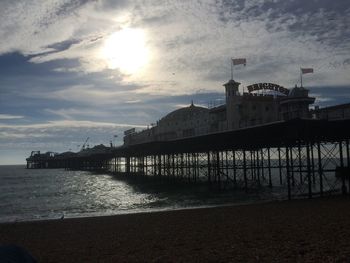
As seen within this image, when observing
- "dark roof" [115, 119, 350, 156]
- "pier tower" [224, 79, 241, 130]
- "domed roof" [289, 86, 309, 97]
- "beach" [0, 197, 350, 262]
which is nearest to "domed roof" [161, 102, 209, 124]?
"pier tower" [224, 79, 241, 130]

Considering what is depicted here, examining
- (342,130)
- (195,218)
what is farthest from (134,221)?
(342,130)

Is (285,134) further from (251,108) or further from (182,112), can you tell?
(182,112)

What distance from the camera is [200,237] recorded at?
14938 mm

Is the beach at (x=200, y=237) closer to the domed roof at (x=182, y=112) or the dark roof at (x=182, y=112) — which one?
the domed roof at (x=182, y=112)

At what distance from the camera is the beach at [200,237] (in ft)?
37.9

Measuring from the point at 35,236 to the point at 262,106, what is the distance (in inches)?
1329

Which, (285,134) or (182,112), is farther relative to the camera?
(182,112)

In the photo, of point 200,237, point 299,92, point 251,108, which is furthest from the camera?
point 251,108

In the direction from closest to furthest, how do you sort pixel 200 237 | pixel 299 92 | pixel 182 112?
pixel 200 237, pixel 299 92, pixel 182 112

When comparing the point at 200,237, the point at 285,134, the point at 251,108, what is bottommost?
the point at 200,237

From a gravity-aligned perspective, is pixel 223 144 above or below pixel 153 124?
below

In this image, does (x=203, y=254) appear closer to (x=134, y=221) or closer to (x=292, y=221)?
(x=292, y=221)

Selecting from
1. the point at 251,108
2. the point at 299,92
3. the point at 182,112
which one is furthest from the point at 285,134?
the point at 182,112

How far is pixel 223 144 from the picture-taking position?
43.2 meters
